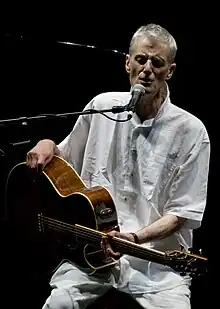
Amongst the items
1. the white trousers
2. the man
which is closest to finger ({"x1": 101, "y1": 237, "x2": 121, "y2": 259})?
the man

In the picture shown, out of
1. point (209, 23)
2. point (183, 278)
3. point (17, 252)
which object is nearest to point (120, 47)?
point (209, 23)

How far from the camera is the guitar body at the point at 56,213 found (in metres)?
2.23

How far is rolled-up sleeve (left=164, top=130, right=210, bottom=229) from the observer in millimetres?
2287

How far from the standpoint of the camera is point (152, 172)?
237 centimetres

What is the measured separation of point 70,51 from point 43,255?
4.21 feet

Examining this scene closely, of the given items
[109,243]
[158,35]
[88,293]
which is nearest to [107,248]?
[109,243]

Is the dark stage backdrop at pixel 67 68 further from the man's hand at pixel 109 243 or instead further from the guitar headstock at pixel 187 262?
the guitar headstock at pixel 187 262

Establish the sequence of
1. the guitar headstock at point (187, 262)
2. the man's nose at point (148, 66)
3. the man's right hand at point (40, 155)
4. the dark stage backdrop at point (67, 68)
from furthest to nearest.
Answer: the dark stage backdrop at point (67, 68), the man's right hand at point (40, 155), the man's nose at point (148, 66), the guitar headstock at point (187, 262)

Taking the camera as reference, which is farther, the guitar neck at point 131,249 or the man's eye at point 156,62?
the man's eye at point 156,62

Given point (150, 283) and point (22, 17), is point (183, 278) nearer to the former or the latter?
point (150, 283)

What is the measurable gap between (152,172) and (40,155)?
49 cm

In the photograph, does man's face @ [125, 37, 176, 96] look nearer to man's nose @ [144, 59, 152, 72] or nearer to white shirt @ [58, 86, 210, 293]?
man's nose @ [144, 59, 152, 72]

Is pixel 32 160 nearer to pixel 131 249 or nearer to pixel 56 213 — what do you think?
pixel 56 213

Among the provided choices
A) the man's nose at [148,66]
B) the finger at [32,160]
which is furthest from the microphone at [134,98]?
the finger at [32,160]
